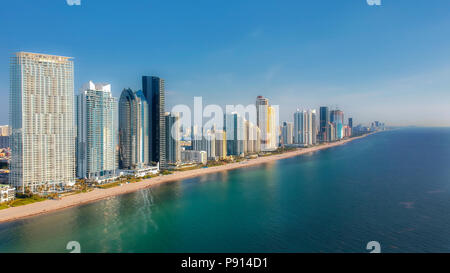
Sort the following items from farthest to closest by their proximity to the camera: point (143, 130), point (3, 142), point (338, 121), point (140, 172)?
1. point (338, 121)
2. point (3, 142)
3. point (143, 130)
4. point (140, 172)

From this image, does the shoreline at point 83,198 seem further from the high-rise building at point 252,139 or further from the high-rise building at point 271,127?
the high-rise building at point 271,127

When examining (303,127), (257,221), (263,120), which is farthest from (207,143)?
(303,127)

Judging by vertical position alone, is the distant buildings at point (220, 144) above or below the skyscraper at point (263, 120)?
below

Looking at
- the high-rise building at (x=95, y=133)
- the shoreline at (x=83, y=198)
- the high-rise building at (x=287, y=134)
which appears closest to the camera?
the shoreline at (x=83, y=198)

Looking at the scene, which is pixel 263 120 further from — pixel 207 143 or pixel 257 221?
pixel 257 221

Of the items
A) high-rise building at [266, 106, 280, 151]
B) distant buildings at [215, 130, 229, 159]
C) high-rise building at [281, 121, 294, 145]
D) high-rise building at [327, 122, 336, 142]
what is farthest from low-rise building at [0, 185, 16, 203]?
high-rise building at [327, 122, 336, 142]

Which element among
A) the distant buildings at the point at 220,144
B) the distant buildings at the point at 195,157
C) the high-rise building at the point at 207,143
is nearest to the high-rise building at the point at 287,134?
the distant buildings at the point at 220,144

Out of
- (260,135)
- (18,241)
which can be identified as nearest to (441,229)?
(18,241)

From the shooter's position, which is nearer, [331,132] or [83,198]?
[83,198]
